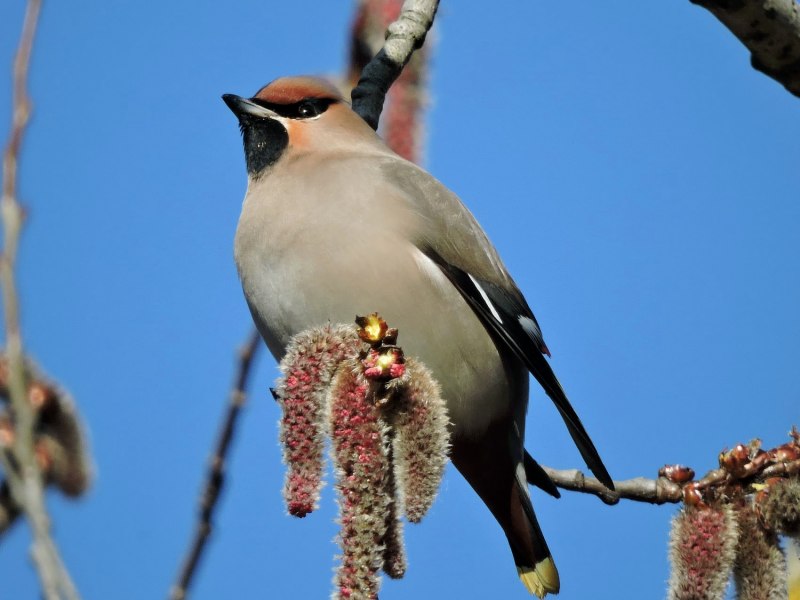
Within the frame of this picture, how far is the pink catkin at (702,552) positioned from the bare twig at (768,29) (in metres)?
1.20

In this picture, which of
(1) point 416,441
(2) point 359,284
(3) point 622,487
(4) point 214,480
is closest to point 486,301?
(2) point 359,284

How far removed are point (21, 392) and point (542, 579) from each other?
3.23 meters

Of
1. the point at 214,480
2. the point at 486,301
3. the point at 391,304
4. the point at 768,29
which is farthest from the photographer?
the point at 486,301

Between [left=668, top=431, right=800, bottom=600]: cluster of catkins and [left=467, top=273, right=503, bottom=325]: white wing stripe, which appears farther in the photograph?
[left=467, top=273, right=503, bottom=325]: white wing stripe

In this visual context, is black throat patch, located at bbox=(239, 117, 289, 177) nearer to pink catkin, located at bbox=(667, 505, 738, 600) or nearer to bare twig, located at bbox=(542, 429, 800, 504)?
bare twig, located at bbox=(542, 429, 800, 504)

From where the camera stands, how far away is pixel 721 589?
8.04 ft

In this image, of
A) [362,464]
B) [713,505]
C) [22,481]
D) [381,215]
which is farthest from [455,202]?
[22,481]

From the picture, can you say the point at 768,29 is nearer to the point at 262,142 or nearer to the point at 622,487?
the point at 622,487

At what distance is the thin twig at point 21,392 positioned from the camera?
1248 millimetres

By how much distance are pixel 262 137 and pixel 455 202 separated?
0.84 meters

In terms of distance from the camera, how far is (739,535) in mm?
2578

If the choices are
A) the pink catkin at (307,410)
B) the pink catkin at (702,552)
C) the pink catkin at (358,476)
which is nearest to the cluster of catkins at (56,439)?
the pink catkin at (358,476)

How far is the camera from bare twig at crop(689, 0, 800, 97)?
115 inches

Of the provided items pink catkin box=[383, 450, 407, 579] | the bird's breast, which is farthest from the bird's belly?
pink catkin box=[383, 450, 407, 579]
